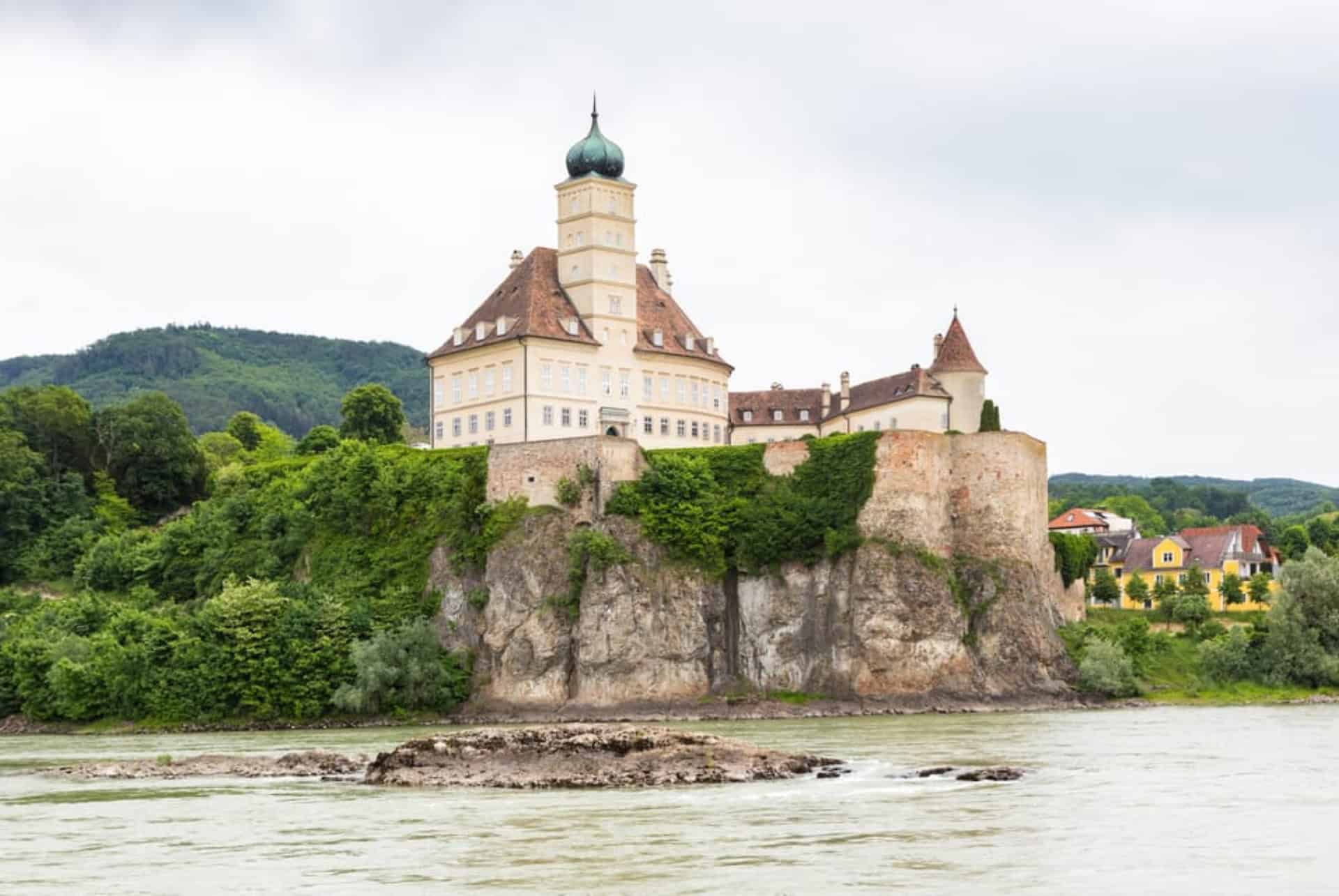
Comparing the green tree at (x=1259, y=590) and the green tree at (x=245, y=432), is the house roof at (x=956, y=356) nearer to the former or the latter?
the green tree at (x=1259, y=590)

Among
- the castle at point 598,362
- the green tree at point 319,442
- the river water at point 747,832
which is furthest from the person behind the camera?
the green tree at point 319,442

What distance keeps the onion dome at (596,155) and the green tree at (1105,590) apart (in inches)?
1276

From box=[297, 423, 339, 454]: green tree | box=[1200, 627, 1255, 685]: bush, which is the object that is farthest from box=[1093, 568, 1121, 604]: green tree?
box=[297, 423, 339, 454]: green tree

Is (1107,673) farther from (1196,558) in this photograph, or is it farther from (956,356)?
(1196,558)

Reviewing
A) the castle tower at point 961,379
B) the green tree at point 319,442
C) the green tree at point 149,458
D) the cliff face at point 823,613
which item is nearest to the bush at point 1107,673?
the cliff face at point 823,613

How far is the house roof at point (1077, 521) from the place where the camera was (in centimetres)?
12038

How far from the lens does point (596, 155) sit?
83875 mm

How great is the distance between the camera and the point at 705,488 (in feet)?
254

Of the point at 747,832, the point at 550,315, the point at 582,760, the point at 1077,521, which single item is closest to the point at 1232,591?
the point at 1077,521

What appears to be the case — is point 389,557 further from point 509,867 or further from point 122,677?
point 509,867

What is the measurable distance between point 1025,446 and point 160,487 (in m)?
44.6

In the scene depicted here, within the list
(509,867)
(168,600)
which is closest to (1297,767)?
(509,867)

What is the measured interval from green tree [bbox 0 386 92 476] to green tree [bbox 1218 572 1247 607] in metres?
57.0

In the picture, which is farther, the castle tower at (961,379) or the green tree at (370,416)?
the green tree at (370,416)
